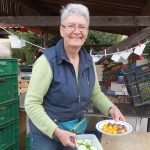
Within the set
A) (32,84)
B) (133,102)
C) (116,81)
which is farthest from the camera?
(116,81)

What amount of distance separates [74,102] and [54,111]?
0.47ft

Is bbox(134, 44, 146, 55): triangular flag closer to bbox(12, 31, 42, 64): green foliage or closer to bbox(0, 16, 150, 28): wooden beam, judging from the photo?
bbox(0, 16, 150, 28): wooden beam

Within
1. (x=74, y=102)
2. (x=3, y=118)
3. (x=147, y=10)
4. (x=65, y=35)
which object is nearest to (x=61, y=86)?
(x=74, y=102)

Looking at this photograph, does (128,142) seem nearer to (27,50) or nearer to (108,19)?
(108,19)

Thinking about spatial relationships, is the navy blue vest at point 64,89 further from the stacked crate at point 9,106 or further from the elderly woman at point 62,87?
the stacked crate at point 9,106

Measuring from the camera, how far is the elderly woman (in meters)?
1.98

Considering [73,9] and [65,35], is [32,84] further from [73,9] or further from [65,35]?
[73,9]

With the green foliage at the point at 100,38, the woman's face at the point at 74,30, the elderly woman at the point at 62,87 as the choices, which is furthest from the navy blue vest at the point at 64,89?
the green foliage at the point at 100,38

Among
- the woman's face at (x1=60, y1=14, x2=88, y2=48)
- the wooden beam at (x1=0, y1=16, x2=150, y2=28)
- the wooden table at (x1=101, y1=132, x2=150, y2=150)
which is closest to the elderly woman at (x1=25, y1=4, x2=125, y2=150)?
the woman's face at (x1=60, y1=14, x2=88, y2=48)

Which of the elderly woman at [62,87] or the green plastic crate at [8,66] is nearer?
the elderly woman at [62,87]

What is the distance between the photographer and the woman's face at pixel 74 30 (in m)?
2.02

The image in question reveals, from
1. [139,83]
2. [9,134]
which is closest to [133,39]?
[139,83]

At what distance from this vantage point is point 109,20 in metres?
3.99

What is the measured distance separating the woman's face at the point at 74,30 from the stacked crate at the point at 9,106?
1.89 meters
